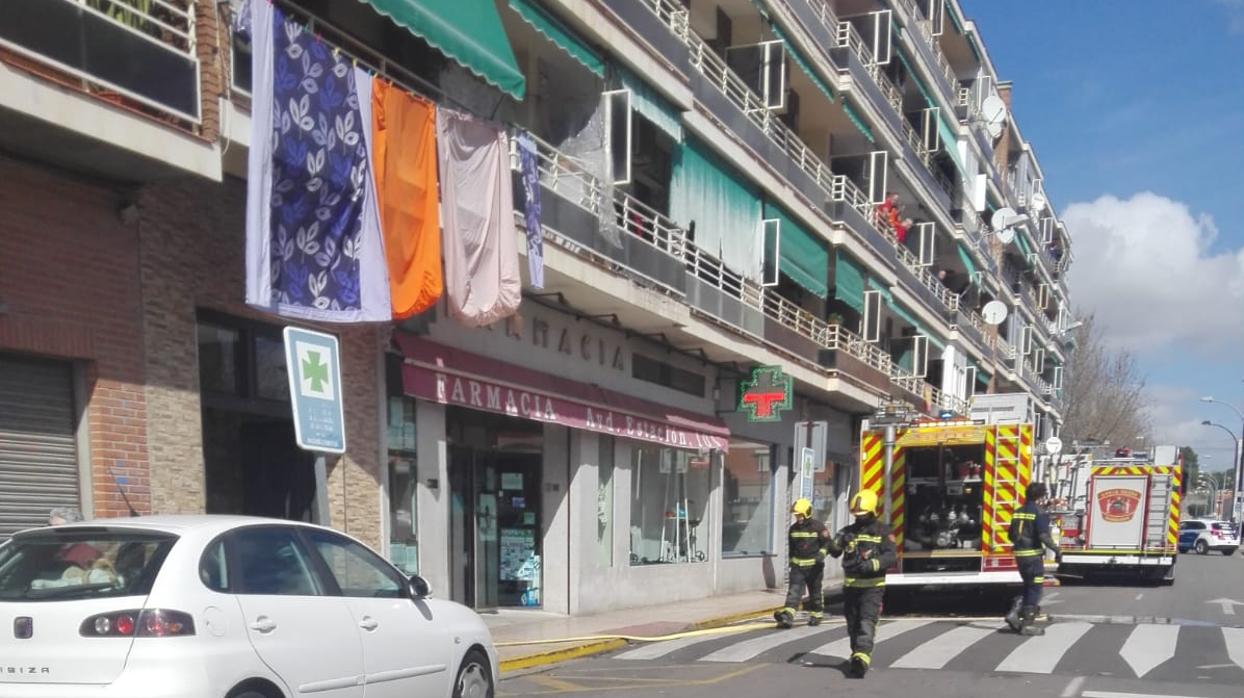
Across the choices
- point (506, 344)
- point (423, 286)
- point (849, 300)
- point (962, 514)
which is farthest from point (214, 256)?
point (849, 300)

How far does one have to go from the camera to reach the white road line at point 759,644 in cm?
1202

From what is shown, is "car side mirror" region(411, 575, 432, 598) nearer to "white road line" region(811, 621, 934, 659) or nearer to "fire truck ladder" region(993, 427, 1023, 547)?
"white road line" region(811, 621, 934, 659)

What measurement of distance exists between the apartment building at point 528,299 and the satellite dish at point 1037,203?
27612 mm

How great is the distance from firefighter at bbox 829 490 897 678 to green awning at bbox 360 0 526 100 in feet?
20.5

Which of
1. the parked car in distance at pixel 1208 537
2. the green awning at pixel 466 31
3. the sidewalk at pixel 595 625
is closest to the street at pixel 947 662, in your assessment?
the sidewalk at pixel 595 625

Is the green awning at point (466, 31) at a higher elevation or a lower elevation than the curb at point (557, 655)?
higher

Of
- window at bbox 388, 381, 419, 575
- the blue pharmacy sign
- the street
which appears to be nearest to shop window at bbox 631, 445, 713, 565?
the street

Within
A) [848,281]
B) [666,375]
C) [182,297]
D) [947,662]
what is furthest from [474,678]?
[848,281]

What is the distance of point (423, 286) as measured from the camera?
12.1 m

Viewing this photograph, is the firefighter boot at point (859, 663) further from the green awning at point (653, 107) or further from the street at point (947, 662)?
→ the green awning at point (653, 107)

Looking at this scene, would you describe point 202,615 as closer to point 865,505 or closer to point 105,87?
point 105,87

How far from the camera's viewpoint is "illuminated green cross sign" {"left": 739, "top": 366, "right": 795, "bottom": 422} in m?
21.6

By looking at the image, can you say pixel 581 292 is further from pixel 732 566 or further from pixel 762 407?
pixel 732 566

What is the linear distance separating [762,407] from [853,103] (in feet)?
29.2
